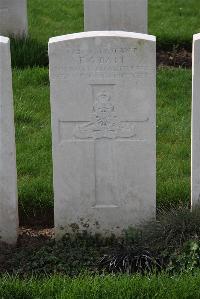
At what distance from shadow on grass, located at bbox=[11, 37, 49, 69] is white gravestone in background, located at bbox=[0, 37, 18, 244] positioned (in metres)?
3.89

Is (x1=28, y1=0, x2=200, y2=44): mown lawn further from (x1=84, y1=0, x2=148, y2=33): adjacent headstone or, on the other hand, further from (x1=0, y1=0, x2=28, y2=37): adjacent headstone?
(x1=84, y1=0, x2=148, y2=33): adjacent headstone

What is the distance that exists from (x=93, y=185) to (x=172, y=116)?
2.44m

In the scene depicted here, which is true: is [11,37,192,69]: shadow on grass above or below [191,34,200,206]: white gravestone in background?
above

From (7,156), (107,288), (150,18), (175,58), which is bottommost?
(107,288)

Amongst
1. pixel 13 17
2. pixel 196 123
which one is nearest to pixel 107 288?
pixel 196 123

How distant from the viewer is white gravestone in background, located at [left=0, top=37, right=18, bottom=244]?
509cm

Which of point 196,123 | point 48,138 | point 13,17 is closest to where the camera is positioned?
point 196,123

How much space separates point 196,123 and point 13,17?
5.20m

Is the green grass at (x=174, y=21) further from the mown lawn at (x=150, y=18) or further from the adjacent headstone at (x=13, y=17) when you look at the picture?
the adjacent headstone at (x=13, y=17)

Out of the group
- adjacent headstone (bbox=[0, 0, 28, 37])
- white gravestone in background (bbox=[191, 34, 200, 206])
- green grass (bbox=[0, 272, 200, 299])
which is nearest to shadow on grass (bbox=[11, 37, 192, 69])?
adjacent headstone (bbox=[0, 0, 28, 37])

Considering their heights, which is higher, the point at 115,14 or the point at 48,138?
the point at 115,14

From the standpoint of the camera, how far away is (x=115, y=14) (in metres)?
9.78

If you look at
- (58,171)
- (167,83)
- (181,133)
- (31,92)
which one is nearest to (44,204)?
(58,171)

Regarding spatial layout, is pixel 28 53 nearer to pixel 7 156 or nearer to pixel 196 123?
pixel 7 156
